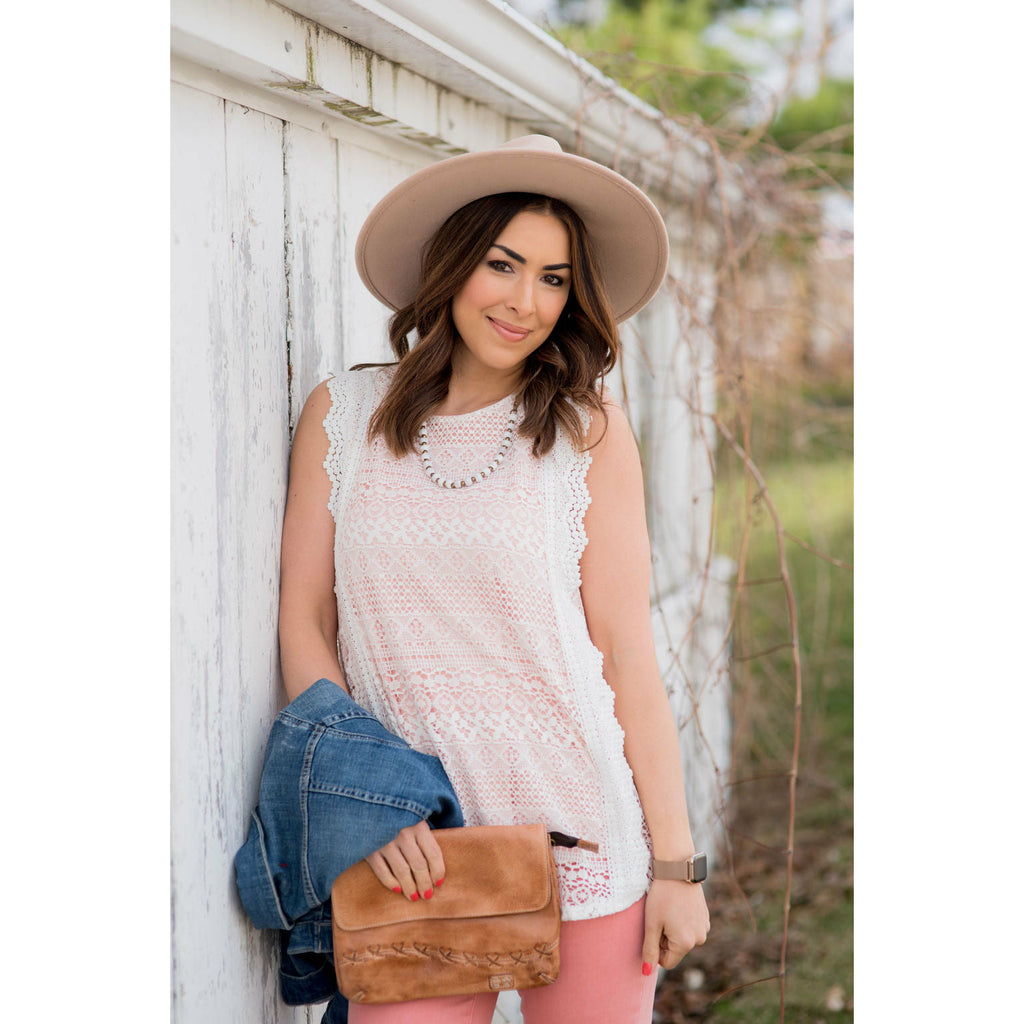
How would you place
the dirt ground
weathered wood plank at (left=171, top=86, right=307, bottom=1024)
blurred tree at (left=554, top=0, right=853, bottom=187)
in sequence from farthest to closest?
blurred tree at (left=554, top=0, right=853, bottom=187) < the dirt ground < weathered wood plank at (left=171, top=86, right=307, bottom=1024)

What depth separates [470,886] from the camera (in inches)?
59.0

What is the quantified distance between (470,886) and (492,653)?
0.35 metres

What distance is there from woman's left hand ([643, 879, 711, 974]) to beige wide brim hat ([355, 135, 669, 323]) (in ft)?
3.31

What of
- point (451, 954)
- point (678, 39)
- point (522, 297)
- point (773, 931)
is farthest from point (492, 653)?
point (678, 39)

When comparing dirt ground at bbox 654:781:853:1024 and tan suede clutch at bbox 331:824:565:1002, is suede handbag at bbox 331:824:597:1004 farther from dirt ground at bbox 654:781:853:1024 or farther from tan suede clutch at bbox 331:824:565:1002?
dirt ground at bbox 654:781:853:1024

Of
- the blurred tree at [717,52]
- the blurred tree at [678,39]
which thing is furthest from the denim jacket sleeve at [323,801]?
the blurred tree at [717,52]

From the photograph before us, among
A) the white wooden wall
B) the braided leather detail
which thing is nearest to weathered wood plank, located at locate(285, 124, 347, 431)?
the white wooden wall

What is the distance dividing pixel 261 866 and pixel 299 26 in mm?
1277

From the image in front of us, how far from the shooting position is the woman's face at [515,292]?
167cm

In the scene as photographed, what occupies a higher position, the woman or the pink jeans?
the woman

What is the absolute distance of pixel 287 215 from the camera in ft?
5.71

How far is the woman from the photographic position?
64.0 inches
